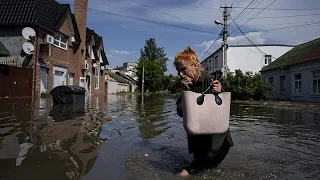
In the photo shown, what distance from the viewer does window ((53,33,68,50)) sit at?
26.8m

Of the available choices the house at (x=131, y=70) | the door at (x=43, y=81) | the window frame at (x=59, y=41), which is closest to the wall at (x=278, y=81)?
the window frame at (x=59, y=41)

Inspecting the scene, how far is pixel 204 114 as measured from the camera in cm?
358

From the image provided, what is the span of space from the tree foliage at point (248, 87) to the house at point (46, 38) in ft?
46.8

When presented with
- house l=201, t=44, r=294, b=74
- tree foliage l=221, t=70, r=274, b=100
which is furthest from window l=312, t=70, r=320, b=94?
house l=201, t=44, r=294, b=74

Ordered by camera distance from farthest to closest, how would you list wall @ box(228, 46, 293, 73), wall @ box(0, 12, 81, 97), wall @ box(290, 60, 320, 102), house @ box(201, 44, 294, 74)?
wall @ box(228, 46, 293, 73), house @ box(201, 44, 294, 74), wall @ box(290, 60, 320, 102), wall @ box(0, 12, 81, 97)

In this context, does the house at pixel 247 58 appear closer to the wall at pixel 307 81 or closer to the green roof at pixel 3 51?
the wall at pixel 307 81

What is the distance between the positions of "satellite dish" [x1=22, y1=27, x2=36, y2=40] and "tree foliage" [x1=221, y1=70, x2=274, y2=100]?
15.5 m

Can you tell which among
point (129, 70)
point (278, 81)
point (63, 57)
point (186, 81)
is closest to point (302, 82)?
point (278, 81)

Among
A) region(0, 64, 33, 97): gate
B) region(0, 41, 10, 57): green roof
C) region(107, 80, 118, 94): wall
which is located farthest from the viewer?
region(107, 80, 118, 94): wall

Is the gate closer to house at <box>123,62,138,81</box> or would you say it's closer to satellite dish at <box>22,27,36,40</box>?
satellite dish at <box>22,27,36,40</box>

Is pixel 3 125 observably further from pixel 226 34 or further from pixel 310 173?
pixel 226 34

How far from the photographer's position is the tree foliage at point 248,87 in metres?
26.1

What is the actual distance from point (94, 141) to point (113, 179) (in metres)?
2.43

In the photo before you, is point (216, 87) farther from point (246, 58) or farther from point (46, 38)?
point (246, 58)
